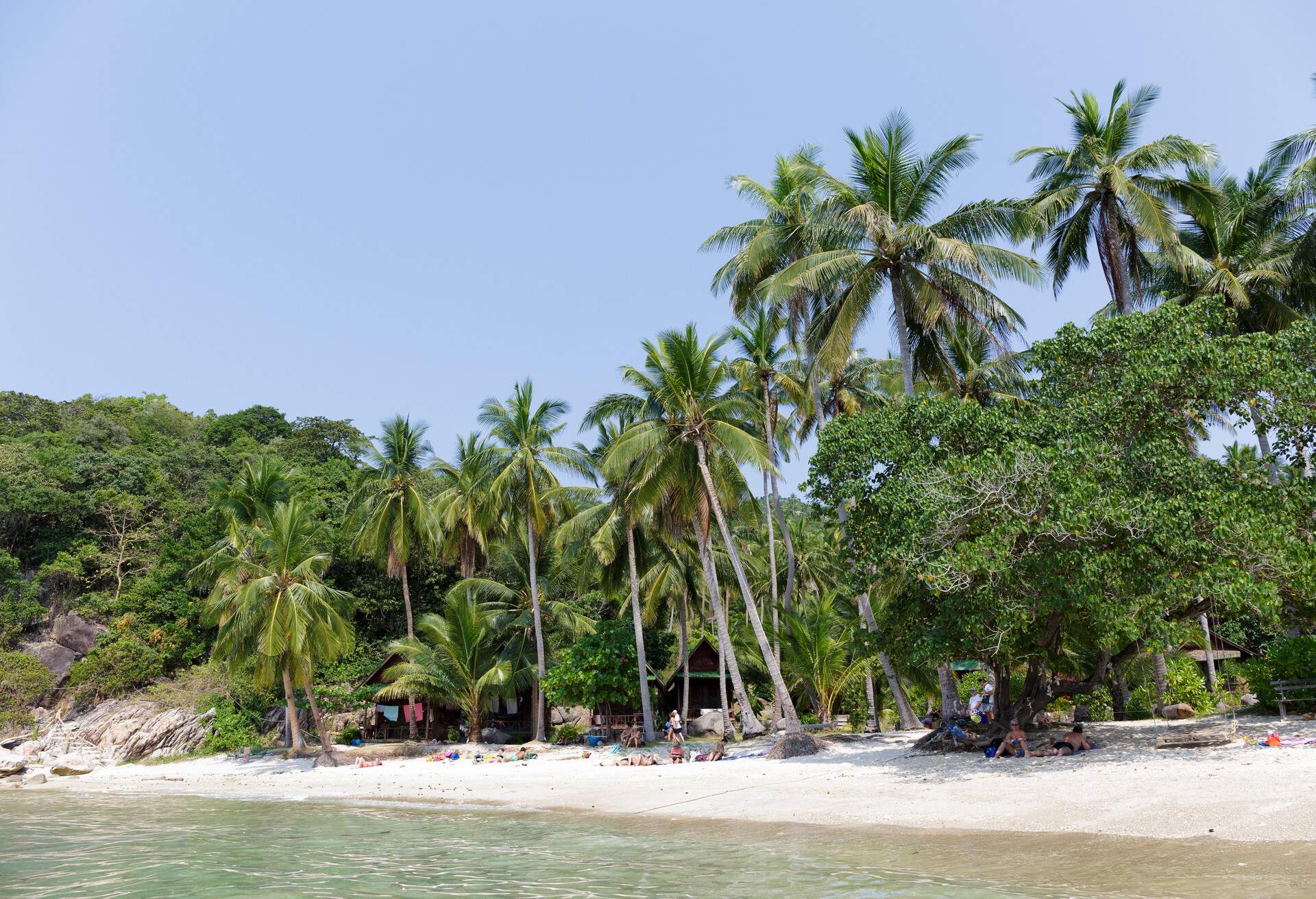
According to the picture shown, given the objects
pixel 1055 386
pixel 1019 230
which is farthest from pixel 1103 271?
pixel 1055 386

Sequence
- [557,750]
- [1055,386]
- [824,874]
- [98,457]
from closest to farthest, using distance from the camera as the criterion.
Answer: [824,874] → [1055,386] → [557,750] → [98,457]

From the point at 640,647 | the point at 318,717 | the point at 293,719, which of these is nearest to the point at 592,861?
the point at 640,647

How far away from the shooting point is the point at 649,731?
24969 mm

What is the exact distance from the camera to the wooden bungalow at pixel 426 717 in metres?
29.8

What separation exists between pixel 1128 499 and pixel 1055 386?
2852mm

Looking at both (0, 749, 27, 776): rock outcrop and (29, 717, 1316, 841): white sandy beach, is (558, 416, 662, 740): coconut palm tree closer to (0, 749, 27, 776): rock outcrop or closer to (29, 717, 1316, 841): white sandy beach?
(29, 717, 1316, 841): white sandy beach

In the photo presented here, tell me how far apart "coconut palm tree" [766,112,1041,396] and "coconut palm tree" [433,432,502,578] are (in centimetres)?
1346

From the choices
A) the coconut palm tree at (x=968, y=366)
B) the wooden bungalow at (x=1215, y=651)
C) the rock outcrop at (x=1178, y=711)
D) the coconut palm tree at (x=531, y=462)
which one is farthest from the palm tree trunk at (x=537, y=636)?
the wooden bungalow at (x=1215, y=651)

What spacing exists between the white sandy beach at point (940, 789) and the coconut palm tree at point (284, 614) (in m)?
3.78

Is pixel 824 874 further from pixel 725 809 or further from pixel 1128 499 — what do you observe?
pixel 1128 499

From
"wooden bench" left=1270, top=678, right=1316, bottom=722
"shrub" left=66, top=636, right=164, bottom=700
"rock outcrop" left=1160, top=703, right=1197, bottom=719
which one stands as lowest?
"rock outcrop" left=1160, top=703, right=1197, bottom=719

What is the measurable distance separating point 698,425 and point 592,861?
12.2 metres

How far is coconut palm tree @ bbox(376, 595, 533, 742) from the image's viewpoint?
26.3 meters

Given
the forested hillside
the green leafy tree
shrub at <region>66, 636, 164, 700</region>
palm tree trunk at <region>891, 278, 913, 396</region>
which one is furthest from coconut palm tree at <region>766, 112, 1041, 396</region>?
shrub at <region>66, 636, 164, 700</region>
